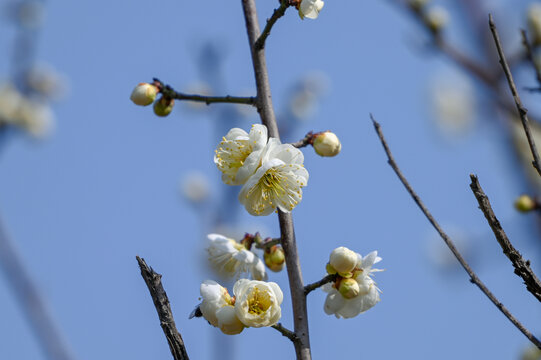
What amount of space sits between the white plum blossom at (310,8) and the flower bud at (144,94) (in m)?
0.55

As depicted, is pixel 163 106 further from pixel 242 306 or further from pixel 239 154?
pixel 242 306

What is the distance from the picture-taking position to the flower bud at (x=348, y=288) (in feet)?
5.42

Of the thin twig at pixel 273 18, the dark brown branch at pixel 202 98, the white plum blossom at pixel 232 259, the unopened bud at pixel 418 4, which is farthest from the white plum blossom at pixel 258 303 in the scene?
the unopened bud at pixel 418 4

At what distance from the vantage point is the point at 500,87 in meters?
2.39

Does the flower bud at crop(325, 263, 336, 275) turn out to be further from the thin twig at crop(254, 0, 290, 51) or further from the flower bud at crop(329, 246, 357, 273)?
the thin twig at crop(254, 0, 290, 51)

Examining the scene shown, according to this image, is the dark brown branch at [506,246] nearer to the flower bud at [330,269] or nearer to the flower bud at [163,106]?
the flower bud at [330,269]

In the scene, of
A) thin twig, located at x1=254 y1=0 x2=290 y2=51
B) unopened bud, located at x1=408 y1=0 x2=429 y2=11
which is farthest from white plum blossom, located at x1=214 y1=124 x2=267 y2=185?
unopened bud, located at x1=408 y1=0 x2=429 y2=11

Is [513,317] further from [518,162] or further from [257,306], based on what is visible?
[518,162]

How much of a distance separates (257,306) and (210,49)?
3072mm

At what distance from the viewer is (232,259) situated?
81.4 inches

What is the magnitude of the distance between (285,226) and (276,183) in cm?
15

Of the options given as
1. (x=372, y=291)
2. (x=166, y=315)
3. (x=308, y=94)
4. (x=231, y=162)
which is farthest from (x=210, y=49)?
(x=308, y=94)

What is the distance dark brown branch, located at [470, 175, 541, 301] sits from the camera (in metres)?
1.20

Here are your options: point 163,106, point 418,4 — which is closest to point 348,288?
point 163,106
